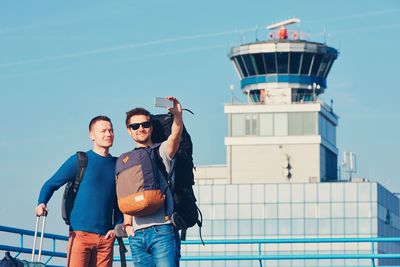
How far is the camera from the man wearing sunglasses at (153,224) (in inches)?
410

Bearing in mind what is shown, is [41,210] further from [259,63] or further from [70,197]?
[259,63]

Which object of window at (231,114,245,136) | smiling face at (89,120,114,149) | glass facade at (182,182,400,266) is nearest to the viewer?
smiling face at (89,120,114,149)

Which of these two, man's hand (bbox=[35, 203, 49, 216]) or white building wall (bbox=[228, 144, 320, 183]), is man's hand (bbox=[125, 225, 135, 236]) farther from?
white building wall (bbox=[228, 144, 320, 183])

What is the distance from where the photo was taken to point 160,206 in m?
10.5

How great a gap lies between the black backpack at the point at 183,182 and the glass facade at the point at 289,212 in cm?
10619

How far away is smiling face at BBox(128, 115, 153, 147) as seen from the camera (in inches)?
416

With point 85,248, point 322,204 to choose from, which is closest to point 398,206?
point 322,204

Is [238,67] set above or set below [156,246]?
above

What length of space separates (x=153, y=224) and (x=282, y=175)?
107 m

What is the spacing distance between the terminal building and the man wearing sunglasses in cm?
10525

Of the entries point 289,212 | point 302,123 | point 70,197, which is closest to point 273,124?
point 302,123

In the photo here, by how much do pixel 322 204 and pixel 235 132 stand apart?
1012 centimetres

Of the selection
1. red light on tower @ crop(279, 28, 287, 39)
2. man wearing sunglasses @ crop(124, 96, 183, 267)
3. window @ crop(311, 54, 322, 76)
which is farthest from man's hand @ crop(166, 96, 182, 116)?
red light on tower @ crop(279, 28, 287, 39)

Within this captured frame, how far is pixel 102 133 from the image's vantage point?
36.0 feet
